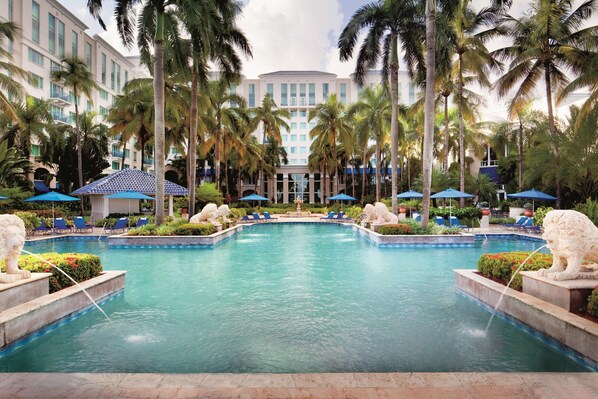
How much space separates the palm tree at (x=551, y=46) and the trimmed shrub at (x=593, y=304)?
2078 centimetres

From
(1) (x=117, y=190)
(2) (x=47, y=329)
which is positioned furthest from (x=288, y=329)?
(1) (x=117, y=190)

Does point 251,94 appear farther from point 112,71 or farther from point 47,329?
point 47,329

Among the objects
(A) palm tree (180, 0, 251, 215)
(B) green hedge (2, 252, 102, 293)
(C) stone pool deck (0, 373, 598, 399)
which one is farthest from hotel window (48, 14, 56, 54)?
(C) stone pool deck (0, 373, 598, 399)

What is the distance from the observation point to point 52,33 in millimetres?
38688

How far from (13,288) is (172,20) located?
1638cm

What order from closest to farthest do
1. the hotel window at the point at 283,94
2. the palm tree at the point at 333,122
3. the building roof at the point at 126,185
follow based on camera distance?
the building roof at the point at 126,185, the palm tree at the point at 333,122, the hotel window at the point at 283,94

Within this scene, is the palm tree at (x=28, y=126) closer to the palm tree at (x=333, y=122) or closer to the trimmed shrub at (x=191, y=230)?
the trimmed shrub at (x=191, y=230)

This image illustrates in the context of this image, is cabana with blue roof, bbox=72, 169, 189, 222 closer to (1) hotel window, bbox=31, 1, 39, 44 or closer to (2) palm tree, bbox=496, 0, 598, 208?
(1) hotel window, bbox=31, 1, 39, 44

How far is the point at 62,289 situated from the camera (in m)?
7.03

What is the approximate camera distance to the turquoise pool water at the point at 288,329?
4914mm

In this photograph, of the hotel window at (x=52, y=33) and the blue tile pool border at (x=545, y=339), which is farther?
the hotel window at (x=52, y=33)

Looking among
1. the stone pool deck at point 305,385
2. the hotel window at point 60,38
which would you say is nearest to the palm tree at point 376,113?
the stone pool deck at point 305,385

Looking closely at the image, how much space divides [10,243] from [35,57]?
129ft

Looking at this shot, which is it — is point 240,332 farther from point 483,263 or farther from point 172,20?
point 172,20
